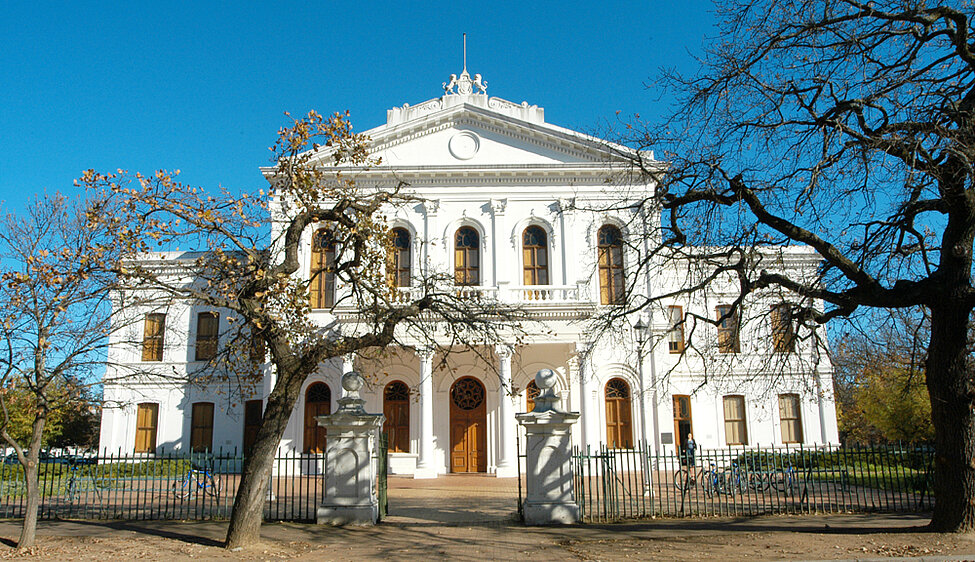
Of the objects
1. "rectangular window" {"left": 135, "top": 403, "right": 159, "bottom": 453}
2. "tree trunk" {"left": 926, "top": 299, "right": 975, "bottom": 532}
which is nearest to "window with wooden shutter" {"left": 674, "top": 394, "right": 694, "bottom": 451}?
"tree trunk" {"left": 926, "top": 299, "right": 975, "bottom": 532}

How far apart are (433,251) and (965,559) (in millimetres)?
20891

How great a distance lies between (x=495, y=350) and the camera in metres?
25.4

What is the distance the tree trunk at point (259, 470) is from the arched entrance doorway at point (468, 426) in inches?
625

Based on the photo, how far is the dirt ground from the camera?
35.0ft

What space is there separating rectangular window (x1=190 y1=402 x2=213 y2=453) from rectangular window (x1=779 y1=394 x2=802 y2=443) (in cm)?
2280

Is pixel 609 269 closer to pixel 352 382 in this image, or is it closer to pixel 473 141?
pixel 473 141

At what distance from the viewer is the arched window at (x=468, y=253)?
2862 cm

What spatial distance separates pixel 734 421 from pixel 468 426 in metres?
10.8

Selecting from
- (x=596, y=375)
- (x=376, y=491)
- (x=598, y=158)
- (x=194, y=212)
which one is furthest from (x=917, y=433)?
(x=194, y=212)

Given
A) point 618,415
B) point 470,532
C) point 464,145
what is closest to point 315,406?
point 618,415

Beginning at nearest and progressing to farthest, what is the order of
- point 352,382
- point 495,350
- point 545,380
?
point 352,382
point 545,380
point 495,350

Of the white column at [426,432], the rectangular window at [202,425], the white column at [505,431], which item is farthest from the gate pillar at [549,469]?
the rectangular window at [202,425]

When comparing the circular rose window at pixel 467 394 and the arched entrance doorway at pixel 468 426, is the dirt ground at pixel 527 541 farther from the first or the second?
the circular rose window at pixel 467 394

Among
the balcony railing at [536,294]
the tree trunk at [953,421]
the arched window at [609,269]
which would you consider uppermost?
the arched window at [609,269]
